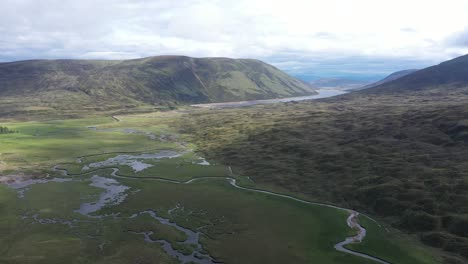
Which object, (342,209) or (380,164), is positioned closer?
(342,209)

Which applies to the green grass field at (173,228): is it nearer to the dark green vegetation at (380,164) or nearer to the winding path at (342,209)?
the winding path at (342,209)

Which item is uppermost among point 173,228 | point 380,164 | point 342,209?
point 380,164

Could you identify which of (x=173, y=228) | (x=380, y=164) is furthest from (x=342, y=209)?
(x=173, y=228)

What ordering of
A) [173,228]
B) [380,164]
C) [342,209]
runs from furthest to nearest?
1. [380,164]
2. [342,209]
3. [173,228]

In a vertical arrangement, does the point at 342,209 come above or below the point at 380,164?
below

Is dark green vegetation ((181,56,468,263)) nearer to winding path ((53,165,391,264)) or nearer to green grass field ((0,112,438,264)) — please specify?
winding path ((53,165,391,264))

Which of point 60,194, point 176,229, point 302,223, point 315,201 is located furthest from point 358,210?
point 60,194

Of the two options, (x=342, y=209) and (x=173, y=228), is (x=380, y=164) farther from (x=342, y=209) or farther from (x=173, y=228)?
(x=173, y=228)
